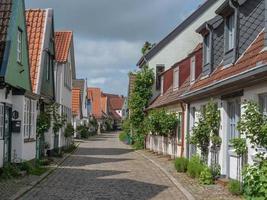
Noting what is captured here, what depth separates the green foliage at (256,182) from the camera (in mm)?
9227

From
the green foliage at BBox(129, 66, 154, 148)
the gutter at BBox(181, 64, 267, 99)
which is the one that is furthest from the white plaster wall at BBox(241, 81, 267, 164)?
the green foliage at BBox(129, 66, 154, 148)

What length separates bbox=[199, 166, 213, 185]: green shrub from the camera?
16.3 m

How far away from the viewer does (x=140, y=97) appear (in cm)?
3966

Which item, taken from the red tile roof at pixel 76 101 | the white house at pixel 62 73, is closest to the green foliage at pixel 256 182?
the white house at pixel 62 73

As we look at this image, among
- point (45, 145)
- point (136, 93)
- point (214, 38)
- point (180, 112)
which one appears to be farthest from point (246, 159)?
point (136, 93)

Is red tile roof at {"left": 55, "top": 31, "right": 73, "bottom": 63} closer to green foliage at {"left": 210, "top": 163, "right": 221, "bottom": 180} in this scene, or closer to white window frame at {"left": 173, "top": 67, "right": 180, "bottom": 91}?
white window frame at {"left": 173, "top": 67, "right": 180, "bottom": 91}

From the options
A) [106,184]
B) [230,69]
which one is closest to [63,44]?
[106,184]

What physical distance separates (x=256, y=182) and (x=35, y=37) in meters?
18.0

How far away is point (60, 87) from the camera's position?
1275 inches

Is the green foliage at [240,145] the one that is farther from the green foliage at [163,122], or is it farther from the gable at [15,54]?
the green foliage at [163,122]

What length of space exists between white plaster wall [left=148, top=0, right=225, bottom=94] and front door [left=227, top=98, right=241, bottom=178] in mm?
19466

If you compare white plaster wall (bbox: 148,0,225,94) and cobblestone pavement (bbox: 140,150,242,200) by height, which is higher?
white plaster wall (bbox: 148,0,225,94)

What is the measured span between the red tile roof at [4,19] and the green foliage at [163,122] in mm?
10986

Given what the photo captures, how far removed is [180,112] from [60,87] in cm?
901
